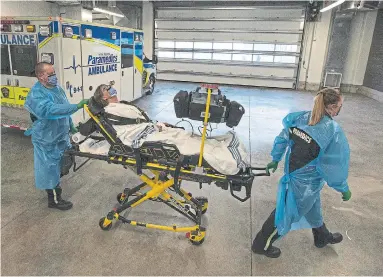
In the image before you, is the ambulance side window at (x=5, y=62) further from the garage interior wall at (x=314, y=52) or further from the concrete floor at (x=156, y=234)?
the garage interior wall at (x=314, y=52)

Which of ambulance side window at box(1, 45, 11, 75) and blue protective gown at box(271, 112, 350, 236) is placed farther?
ambulance side window at box(1, 45, 11, 75)

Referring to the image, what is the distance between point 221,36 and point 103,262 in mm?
12145

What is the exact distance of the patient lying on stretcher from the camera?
233cm

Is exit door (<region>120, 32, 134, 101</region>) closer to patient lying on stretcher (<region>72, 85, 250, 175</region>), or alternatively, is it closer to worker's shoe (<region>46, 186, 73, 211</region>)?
worker's shoe (<region>46, 186, 73, 211</region>)

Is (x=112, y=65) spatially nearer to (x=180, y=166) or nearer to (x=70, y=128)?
(x=70, y=128)

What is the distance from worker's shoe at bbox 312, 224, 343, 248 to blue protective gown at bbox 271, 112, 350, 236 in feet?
0.56

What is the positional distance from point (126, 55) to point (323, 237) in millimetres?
6545

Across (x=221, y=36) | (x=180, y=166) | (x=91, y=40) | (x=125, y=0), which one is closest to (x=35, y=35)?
(x=91, y=40)

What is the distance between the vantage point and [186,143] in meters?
2.49

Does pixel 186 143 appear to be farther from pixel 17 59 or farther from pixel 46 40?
pixel 17 59

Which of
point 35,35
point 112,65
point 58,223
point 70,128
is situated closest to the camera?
point 58,223

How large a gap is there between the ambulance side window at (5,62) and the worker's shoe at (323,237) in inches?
212

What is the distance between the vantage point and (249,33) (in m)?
12.8

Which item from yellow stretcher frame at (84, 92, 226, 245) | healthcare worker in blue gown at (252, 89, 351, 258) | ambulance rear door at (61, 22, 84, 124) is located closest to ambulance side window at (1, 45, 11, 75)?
ambulance rear door at (61, 22, 84, 124)
